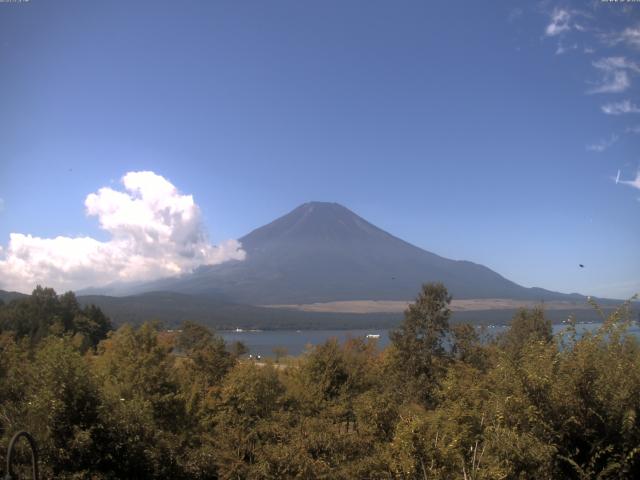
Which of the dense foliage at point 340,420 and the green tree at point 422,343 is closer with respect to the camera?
the dense foliage at point 340,420

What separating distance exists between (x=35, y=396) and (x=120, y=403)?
2002mm

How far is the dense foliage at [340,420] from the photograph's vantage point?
8.51 metres

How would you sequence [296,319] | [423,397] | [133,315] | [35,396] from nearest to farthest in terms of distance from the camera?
[35,396], [423,397], [133,315], [296,319]

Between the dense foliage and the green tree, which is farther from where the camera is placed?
the green tree

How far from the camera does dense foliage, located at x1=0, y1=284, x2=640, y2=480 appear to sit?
8508 mm

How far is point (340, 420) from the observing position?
15469 millimetres

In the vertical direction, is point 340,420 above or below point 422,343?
below

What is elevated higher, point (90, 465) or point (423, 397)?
point (90, 465)

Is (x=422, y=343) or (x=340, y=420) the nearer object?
(x=340, y=420)

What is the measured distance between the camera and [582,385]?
870 cm

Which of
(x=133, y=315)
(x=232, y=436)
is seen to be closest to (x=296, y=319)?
(x=133, y=315)

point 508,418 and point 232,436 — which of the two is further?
point 232,436

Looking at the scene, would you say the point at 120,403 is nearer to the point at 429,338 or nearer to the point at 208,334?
the point at 429,338

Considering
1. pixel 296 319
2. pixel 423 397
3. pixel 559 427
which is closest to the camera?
pixel 559 427
